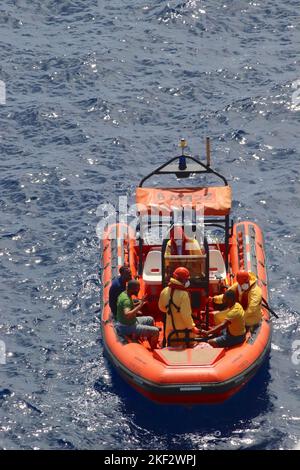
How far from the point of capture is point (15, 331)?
20922 mm

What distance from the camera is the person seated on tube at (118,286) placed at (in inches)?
763

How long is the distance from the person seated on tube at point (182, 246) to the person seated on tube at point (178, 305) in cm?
171

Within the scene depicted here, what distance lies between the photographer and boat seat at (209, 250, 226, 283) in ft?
68.2

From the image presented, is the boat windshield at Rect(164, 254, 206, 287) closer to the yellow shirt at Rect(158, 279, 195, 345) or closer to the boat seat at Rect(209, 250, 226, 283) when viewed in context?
the boat seat at Rect(209, 250, 226, 283)

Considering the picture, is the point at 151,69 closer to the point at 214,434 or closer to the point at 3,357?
the point at 3,357

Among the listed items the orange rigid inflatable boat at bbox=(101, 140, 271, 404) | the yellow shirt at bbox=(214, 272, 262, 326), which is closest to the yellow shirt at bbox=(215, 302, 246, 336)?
the orange rigid inflatable boat at bbox=(101, 140, 271, 404)

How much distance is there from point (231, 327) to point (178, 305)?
3.47ft

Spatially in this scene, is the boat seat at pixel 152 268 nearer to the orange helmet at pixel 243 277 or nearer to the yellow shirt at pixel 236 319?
the orange helmet at pixel 243 277

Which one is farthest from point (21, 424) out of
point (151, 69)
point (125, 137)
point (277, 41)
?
point (277, 41)

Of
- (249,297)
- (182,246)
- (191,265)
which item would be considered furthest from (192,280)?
(249,297)

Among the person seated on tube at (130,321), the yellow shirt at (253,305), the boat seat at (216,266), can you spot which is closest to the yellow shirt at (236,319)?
the yellow shirt at (253,305)

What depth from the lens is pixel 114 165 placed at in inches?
1081
